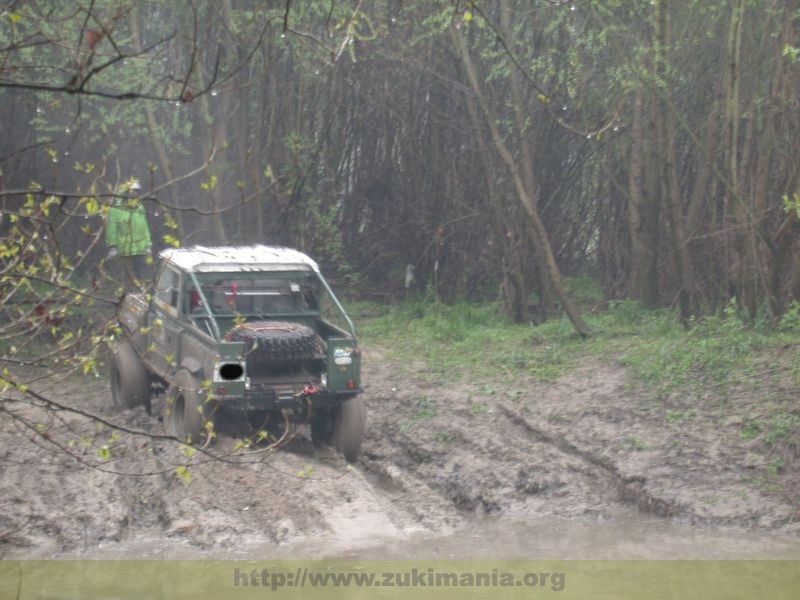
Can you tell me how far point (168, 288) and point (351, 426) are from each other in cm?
227

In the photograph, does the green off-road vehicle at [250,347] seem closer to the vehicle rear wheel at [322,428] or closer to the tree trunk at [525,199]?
the vehicle rear wheel at [322,428]

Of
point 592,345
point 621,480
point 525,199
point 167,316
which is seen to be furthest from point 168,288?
point 592,345

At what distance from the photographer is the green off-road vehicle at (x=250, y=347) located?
9352 mm

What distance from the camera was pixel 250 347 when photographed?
932 cm

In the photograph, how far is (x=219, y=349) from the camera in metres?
9.16

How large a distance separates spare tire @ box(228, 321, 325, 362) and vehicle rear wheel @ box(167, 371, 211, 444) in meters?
0.54

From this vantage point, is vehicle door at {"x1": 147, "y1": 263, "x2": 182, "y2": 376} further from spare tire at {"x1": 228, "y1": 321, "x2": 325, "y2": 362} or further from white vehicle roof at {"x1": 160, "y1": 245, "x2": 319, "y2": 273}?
spare tire at {"x1": 228, "y1": 321, "x2": 325, "y2": 362}

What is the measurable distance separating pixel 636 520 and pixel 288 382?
312cm

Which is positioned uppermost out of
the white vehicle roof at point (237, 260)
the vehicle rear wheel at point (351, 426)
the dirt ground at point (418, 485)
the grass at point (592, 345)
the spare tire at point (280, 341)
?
the white vehicle roof at point (237, 260)

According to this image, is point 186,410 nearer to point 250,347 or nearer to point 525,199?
point 250,347

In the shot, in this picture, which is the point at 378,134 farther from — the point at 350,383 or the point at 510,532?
the point at 510,532

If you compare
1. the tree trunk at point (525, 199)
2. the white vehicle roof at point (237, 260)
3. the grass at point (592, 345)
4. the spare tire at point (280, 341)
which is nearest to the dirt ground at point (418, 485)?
the grass at point (592, 345)

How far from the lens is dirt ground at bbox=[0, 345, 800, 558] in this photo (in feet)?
27.3

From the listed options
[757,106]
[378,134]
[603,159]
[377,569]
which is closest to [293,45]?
[378,134]
